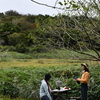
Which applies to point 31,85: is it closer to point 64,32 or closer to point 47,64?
point 64,32

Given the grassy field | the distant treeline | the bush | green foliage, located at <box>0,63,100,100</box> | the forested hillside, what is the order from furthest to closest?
the bush
the grassy field
green foliage, located at <box>0,63,100,100</box>
the distant treeline
the forested hillside

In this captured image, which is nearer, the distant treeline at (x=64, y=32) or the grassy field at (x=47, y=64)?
the distant treeline at (x=64, y=32)

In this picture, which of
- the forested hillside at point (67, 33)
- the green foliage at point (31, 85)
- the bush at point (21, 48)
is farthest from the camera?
the bush at point (21, 48)

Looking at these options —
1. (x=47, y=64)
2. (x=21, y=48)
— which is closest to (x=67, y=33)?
(x=47, y=64)

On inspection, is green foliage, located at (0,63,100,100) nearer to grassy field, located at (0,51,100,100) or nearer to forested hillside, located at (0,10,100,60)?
grassy field, located at (0,51,100,100)

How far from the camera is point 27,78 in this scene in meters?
11.9

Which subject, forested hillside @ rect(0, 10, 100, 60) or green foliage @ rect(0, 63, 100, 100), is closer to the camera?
forested hillside @ rect(0, 10, 100, 60)

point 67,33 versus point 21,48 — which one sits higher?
point 67,33

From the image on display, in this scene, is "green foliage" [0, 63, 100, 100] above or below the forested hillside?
below

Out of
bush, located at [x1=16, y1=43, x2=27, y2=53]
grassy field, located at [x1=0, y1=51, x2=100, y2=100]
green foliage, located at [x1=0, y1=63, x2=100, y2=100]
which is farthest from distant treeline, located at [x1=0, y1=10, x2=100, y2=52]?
bush, located at [x1=16, y1=43, x2=27, y2=53]

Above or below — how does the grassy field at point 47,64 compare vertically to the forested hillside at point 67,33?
below

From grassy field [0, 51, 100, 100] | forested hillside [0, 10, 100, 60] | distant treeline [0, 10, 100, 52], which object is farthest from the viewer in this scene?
grassy field [0, 51, 100, 100]

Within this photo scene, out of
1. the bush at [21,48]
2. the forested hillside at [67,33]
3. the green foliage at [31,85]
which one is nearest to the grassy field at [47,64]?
the green foliage at [31,85]

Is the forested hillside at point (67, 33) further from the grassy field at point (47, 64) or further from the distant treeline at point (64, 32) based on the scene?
the grassy field at point (47, 64)
